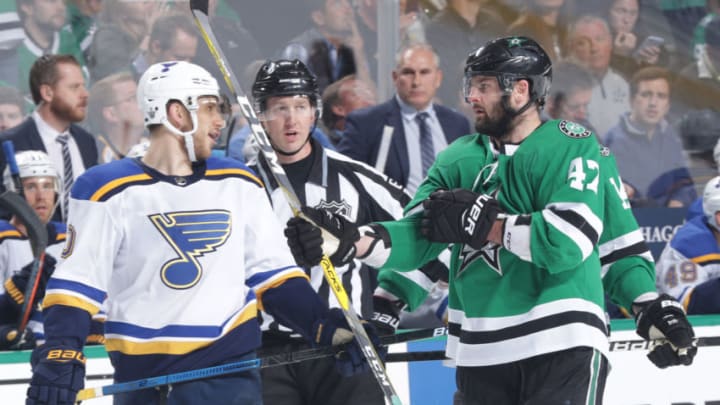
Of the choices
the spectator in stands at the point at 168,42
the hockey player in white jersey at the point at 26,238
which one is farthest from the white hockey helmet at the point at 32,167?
the spectator in stands at the point at 168,42

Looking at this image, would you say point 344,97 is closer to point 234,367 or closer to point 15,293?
point 15,293

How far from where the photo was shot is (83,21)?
550cm

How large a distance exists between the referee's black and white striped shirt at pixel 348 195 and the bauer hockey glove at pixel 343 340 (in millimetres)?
439

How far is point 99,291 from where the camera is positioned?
3115mm

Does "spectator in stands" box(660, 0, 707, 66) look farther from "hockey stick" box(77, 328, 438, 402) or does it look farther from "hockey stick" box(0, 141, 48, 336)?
"hockey stick" box(0, 141, 48, 336)

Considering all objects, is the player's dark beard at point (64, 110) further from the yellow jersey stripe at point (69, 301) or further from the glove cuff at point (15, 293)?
the yellow jersey stripe at point (69, 301)

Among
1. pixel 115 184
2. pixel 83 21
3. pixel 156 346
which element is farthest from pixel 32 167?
pixel 156 346

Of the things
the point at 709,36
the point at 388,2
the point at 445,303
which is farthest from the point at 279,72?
the point at 709,36

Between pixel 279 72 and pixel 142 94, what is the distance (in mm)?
784

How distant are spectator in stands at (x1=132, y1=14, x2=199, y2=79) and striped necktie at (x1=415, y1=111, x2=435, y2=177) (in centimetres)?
115

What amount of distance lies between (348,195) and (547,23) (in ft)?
7.60

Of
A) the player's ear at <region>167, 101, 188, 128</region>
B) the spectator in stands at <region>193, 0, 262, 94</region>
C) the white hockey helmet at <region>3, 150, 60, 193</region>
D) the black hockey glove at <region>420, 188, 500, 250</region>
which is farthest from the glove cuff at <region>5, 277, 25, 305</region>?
the black hockey glove at <region>420, 188, 500, 250</region>

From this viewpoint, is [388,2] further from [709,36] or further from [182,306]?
[182,306]

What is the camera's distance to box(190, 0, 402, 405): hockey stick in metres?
3.16
